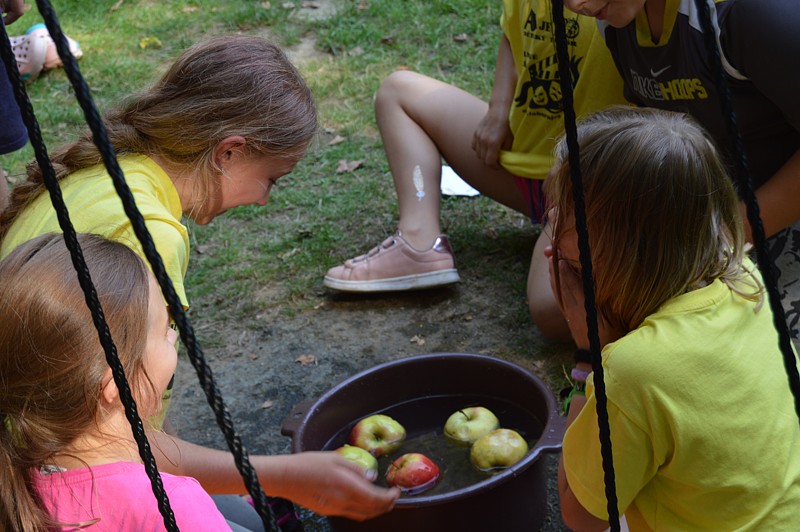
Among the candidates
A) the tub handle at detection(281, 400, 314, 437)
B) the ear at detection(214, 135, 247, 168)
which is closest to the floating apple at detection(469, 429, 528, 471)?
the tub handle at detection(281, 400, 314, 437)

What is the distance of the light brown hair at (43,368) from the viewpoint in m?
1.37

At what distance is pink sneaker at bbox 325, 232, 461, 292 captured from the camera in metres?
3.29

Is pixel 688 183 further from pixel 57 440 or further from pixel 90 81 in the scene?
pixel 90 81

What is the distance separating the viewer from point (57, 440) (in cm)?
141

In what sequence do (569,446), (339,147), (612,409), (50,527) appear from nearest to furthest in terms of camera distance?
1. (50,527)
2. (612,409)
3. (569,446)
4. (339,147)

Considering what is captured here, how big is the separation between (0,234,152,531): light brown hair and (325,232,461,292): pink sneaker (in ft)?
6.22

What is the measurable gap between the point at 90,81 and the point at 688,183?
4.43m

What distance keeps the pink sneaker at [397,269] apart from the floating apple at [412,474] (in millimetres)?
1039

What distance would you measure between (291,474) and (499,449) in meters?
0.66

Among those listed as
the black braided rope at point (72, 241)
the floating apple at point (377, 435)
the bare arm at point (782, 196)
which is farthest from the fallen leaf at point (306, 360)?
the black braided rope at point (72, 241)

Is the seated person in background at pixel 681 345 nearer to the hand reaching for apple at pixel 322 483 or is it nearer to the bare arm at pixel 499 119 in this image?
the hand reaching for apple at pixel 322 483

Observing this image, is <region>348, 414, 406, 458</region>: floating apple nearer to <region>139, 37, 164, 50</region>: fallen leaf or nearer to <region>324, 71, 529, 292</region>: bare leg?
<region>324, 71, 529, 292</region>: bare leg

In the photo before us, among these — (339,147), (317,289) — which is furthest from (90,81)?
(317,289)

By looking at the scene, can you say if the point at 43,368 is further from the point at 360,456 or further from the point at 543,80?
the point at 543,80
